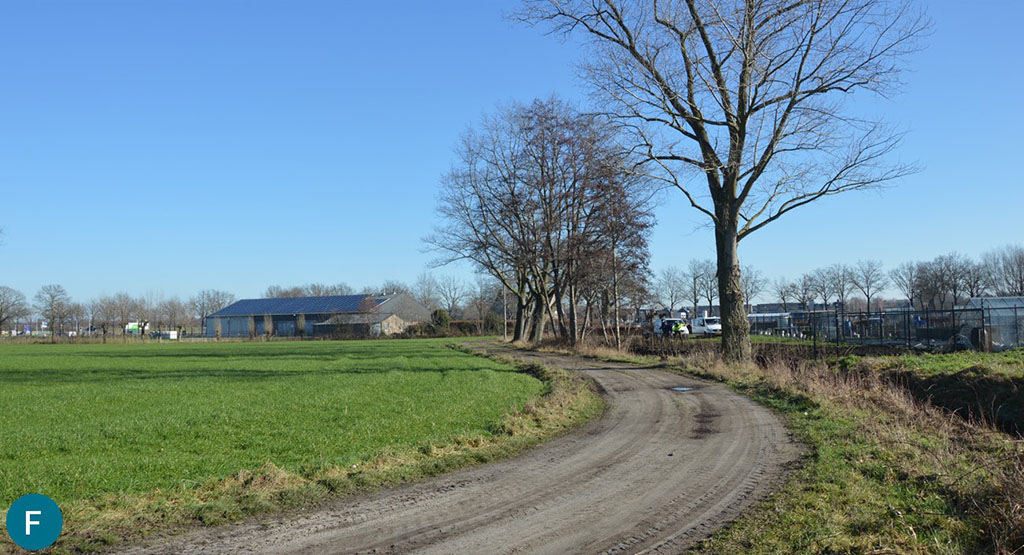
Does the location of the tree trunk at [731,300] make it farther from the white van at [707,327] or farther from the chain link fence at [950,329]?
the white van at [707,327]

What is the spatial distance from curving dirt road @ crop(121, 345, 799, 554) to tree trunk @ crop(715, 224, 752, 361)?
39.6 ft

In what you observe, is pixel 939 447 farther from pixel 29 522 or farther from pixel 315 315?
pixel 315 315

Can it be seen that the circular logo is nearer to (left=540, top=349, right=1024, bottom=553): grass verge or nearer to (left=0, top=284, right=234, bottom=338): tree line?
(left=540, top=349, right=1024, bottom=553): grass verge

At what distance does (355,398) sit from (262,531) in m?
11.4

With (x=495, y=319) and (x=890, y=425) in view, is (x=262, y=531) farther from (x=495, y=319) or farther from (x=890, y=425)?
(x=495, y=319)

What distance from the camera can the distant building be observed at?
354 feet

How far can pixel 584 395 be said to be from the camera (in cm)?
1750

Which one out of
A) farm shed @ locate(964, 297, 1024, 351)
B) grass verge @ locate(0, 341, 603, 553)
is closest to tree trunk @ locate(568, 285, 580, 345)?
farm shed @ locate(964, 297, 1024, 351)

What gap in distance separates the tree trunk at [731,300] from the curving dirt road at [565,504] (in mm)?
12070

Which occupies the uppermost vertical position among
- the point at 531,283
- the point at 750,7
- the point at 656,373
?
the point at 750,7

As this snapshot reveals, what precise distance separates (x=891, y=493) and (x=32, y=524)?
8.15m

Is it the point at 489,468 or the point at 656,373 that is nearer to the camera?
the point at 489,468

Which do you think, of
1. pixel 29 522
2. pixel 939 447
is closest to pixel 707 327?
pixel 939 447

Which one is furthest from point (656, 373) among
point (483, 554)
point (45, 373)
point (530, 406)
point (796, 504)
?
point (45, 373)
